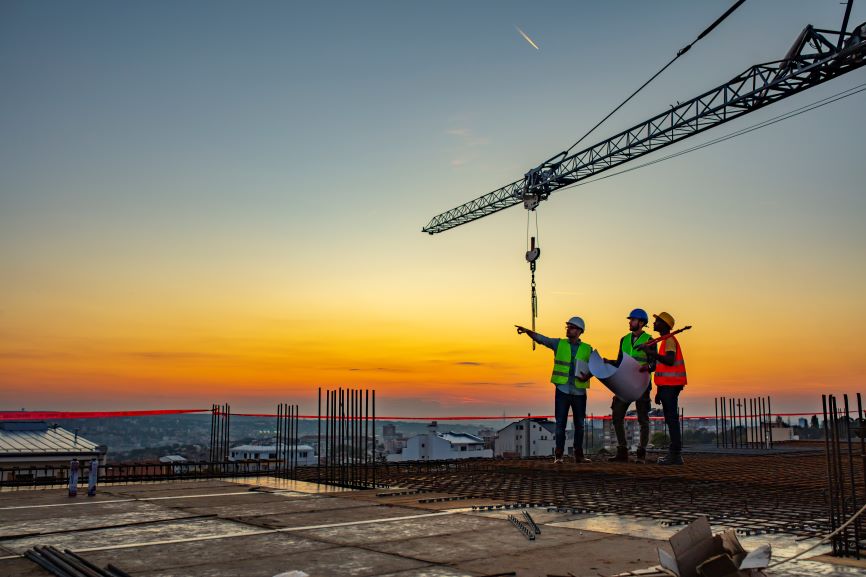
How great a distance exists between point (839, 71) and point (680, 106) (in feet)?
21.3

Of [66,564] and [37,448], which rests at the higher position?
[66,564]

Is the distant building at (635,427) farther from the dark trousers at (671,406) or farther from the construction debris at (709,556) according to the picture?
the construction debris at (709,556)

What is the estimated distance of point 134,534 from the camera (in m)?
9.26

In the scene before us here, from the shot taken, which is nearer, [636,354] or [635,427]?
[636,354]

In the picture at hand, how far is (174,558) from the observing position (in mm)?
7688

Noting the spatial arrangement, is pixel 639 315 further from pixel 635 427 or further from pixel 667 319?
pixel 635 427

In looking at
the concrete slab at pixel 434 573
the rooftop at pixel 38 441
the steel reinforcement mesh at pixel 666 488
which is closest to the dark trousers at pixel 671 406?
the steel reinforcement mesh at pixel 666 488

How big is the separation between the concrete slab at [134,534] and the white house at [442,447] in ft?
237

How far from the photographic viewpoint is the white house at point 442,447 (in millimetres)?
82688

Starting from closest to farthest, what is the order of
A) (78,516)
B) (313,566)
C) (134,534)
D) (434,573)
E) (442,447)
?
(434,573), (313,566), (134,534), (78,516), (442,447)

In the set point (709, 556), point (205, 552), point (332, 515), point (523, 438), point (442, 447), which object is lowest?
point (442, 447)

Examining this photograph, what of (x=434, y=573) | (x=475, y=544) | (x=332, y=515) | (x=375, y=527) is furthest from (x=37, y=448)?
(x=434, y=573)

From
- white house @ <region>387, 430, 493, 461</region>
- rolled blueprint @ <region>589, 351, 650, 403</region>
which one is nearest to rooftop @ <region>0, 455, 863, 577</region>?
rolled blueprint @ <region>589, 351, 650, 403</region>

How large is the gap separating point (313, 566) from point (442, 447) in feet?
254
